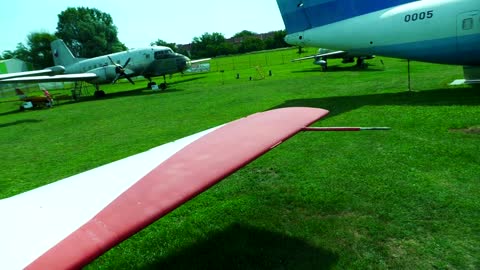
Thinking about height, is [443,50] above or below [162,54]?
below

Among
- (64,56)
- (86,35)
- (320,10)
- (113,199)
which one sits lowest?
(113,199)

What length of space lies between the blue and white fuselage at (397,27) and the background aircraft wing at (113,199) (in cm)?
1104

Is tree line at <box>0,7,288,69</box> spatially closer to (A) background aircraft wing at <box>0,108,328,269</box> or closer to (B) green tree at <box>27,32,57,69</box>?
(B) green tree at <box>27,32,57,69</box>

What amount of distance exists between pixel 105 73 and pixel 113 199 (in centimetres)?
3018

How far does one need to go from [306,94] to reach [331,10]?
4.07m

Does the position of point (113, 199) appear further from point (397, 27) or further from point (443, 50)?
point (443, 50)

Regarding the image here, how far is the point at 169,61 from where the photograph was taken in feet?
99.6

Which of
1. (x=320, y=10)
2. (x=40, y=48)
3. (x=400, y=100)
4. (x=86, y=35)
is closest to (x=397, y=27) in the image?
(x=400, y=100)

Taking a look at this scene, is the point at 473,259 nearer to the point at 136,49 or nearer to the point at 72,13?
the point at 136,49

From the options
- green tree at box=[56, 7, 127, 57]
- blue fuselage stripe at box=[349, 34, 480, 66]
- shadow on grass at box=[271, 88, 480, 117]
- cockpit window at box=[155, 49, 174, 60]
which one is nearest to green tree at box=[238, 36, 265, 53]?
green tree at box=[56, 7, 127, 57]

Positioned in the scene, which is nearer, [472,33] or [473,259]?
[473,259]

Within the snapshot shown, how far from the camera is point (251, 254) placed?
4.47 metres

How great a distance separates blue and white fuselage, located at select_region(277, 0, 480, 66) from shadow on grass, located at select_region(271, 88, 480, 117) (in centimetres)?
132

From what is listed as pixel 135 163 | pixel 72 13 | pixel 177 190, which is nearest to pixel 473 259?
pixel 177 190
